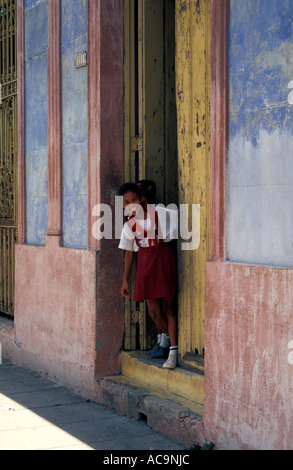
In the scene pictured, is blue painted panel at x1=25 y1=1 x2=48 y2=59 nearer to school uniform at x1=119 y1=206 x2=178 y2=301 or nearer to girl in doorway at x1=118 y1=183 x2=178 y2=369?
girl in doorway at x1=118 y1=183 x2=178 y2=369

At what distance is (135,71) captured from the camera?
609 centimetres

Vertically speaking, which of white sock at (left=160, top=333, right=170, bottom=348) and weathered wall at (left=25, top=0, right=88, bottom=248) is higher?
weathered wall at (left=25, top=0, right=88, bottom=248)

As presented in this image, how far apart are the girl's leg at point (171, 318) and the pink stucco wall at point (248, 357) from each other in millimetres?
805

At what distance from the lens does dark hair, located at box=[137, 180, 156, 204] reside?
18.6 ft

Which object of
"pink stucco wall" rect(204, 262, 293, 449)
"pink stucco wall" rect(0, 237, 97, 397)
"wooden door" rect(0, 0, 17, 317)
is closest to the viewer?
"pink stucco wall" rect(204, 262, 293, 449)

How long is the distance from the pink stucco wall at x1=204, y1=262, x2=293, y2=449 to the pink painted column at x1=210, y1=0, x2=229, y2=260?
0.77ft

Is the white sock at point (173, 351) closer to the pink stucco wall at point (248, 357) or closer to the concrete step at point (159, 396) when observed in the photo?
the concrete step at point (159, 396)

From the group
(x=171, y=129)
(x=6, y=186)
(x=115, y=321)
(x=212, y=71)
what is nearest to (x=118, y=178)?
(x=171, y=129)

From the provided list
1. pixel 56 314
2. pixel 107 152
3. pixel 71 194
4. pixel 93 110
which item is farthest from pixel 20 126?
pixel 56 314

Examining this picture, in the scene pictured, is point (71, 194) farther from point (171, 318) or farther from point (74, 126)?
point (171, 318)

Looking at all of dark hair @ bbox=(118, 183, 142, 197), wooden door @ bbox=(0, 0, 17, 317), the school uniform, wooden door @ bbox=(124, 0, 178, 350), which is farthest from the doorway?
wooden door @ bbox=(0, 0, 17, 317)

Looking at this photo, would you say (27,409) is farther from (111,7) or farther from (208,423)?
(111,7)

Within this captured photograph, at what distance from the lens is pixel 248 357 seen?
14.0ft
